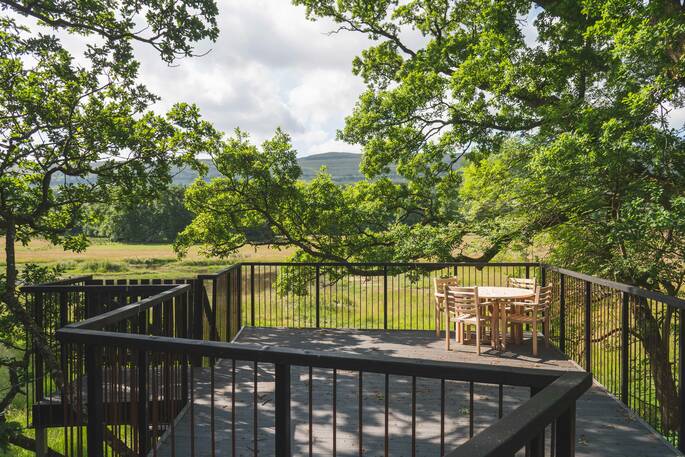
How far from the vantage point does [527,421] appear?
54.8 inches

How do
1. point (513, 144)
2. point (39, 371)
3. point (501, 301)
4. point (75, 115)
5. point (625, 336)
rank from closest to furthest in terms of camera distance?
point (625, 336) < point (39, 371) < point (501, 301) < point (75, 115) < point (513, 144)

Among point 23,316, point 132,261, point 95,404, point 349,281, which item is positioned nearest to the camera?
point 95,404

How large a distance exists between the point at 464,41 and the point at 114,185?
917cm

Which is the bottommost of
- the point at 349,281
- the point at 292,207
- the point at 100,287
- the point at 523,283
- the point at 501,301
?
the point at 349,281

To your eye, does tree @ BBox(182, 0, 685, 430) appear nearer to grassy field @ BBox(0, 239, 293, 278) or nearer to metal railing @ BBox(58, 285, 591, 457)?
metal railing @ BBox(58, 285, 591, 457)

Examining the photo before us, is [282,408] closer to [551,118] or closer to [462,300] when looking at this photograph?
[462,300]

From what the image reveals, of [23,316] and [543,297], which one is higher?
[543,297]

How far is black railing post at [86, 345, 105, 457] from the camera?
2.85m

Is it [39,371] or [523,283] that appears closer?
[39,371]

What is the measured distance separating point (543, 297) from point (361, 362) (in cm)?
615

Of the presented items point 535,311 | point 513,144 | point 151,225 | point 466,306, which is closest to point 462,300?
point 466,306

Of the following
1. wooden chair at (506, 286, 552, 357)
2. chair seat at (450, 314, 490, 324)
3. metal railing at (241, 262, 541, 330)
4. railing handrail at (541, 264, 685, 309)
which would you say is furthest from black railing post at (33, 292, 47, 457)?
railing handrail at (541, 264, 685, 309)

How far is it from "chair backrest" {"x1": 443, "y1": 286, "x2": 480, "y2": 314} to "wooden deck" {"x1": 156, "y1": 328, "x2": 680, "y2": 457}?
66 centimetres

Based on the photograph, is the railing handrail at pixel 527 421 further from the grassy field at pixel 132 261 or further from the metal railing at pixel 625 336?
the grassy field at pixel 132 261
